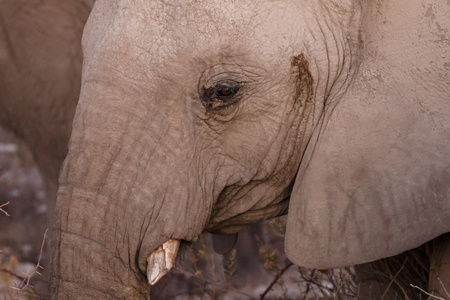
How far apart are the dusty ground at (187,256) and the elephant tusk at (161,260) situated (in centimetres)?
147

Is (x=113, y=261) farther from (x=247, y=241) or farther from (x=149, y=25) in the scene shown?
(x=247, y=241)

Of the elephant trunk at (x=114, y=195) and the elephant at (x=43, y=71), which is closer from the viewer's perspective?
the elephant trunk at (x=114, y=195)

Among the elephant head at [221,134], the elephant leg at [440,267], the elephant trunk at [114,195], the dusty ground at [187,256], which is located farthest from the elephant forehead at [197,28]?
the dusty ground at [187,256]

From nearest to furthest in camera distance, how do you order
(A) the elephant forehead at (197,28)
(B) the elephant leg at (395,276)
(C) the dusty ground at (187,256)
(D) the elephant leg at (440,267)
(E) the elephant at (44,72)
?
(A) the elephant forehead at (197,28) < (D) the elephant leg at (440,267) < (B) the elephant leg at (395,276) < (E) the elephant at (44,72) < (C) the dusty ground at (187,256)

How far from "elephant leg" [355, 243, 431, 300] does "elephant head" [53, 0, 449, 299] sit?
505 mm

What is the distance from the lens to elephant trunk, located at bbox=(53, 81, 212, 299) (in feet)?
7.51

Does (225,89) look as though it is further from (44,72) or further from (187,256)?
(187,256)

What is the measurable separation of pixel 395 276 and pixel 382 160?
2.12 ft

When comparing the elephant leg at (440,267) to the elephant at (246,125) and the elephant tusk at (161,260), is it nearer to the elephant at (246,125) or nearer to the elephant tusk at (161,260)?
the elephant at (246,125)

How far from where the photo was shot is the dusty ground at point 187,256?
4172 mm

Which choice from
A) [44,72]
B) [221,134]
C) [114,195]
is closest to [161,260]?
[114,195]

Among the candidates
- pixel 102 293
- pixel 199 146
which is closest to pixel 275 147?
pixel 199 146

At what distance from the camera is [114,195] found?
7.52ft

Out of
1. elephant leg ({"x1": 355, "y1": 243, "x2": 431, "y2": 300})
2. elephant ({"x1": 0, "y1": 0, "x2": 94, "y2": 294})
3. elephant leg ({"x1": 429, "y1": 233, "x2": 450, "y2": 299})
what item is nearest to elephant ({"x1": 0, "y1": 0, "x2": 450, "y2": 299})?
elephant leg ({"x1": 429, "y1": 233, "x2": 450, "y2": 299})
